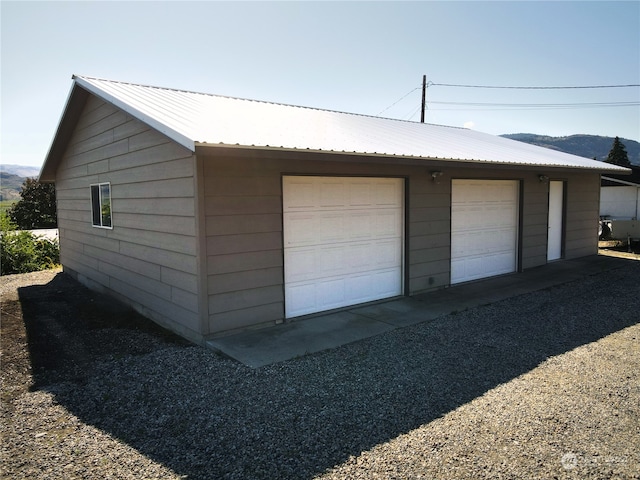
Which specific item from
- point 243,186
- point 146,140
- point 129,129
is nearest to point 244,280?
point 243,186

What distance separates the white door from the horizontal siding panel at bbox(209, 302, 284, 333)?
796 centimetres

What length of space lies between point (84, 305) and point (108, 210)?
1697 millimetres

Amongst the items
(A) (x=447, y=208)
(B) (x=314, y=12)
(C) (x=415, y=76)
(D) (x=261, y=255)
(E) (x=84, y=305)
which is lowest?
(E) (x=84, y=305)

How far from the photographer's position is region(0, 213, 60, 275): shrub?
38.5 ft

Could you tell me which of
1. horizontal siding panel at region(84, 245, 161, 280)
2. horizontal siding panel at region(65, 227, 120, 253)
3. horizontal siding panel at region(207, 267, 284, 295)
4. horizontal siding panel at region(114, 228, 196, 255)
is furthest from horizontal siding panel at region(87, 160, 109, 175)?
horizontal siding panel at region(207, 267, 284, 295)

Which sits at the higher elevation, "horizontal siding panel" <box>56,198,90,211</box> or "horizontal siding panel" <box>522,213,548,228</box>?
"horizontal siding panel" <box>56,198,90,211</box>

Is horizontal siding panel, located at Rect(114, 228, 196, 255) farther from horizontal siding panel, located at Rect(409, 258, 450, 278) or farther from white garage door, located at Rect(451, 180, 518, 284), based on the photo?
white garage door, located at Rect(451, 180, 518, 284)

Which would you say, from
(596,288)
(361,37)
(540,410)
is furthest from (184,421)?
(361,37)

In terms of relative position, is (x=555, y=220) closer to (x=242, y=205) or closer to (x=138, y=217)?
(x=242, y=205)

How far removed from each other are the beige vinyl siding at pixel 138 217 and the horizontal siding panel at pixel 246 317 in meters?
0.24

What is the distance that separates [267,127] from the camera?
615 centimetres

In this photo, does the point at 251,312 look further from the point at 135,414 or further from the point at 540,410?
the point at 540,410

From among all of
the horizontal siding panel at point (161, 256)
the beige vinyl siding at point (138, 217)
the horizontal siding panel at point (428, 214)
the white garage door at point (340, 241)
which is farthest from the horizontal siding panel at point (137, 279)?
the horizontal siding panel at point (428, 214)

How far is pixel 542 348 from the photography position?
200 inches
